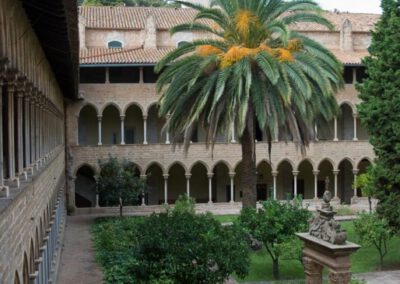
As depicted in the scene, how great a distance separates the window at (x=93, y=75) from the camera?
3378cm

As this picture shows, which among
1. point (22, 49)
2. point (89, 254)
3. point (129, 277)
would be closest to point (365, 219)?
point (89, 254)

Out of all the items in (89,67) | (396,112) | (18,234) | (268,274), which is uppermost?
(89,67)

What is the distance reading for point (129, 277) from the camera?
12.4 m

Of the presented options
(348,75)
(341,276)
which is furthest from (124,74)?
(341,276)

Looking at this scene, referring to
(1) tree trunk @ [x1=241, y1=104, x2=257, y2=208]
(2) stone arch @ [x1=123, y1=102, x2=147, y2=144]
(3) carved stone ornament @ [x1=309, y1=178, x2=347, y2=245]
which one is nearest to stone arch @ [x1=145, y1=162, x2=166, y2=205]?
(2) stone arch @ [x1=123, y1=102, x2=147, y2=144]

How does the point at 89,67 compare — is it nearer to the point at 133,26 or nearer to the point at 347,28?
the point at 133,26

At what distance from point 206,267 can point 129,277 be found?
1700 millimetres

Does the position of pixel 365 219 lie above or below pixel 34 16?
below

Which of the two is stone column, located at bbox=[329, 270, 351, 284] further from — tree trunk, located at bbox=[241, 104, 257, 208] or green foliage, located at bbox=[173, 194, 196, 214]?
green foliage, located at bbox=[173, 194, 196, 214]

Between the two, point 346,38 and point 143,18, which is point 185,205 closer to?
point 143,18

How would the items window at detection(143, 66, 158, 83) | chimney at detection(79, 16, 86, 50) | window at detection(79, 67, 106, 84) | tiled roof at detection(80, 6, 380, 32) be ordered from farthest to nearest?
tiled roof at detection(80, 6, 380, 32), chimney at detection(79, 16, 86, 50), window at detection(143, 66, 158, 83), window at detection(79, 67, 106, 84)

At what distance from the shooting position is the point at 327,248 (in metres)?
13.0

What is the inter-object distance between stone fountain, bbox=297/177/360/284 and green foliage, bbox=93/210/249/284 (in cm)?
153

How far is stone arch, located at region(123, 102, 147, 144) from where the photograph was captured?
36.5 m
